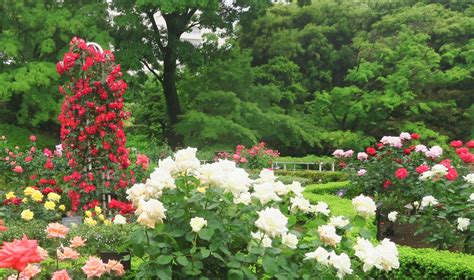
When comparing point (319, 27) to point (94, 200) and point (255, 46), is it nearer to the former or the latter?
point (255, 46)

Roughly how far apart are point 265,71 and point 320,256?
16360 mm

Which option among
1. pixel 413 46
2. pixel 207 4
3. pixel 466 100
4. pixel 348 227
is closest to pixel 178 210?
pixel 348 227

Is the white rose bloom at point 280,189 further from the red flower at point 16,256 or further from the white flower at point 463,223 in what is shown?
the white flower at point 463,223

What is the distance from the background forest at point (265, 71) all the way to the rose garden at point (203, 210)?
1.12 meters

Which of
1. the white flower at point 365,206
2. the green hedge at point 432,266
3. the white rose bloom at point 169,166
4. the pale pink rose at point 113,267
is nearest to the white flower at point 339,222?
the white flower at point 365,206

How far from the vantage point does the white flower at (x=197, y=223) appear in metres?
2.24

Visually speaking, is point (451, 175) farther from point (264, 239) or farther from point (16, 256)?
point (16, 256)

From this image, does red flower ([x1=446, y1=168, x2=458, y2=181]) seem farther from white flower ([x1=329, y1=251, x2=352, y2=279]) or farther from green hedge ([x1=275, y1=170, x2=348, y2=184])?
green hedge ([x1=275, y1=170, x2=348, y2=184])

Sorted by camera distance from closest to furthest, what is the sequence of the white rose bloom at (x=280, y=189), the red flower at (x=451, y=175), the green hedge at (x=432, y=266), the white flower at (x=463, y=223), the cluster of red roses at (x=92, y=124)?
the white rose bloom at (x=280, y=189) → the green hedge at (x=432, y=266) → the white flower at (x=463, y=223) → the red flower at (x=451, y=175) → the cluster of red roses at (x=92, y=124)

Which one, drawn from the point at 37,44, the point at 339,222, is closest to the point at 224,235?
the point at 339,222

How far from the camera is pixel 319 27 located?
62.0 ft

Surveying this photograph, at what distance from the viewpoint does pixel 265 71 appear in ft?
60.5

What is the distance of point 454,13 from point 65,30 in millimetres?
12617

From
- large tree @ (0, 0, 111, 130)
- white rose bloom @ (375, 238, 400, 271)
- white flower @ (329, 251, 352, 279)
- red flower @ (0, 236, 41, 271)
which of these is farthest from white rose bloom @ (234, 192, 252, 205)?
large tree @ (0, 0, 111, 130)
